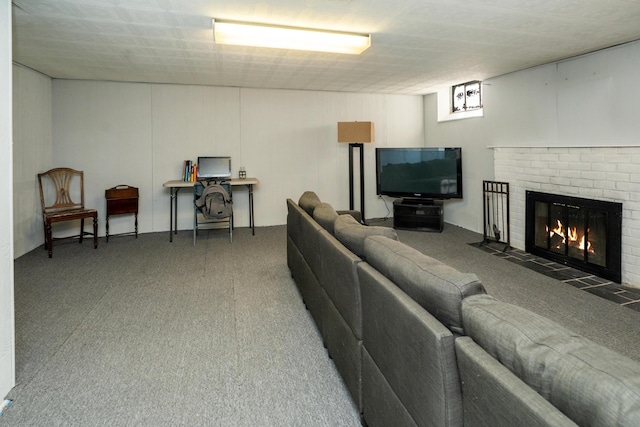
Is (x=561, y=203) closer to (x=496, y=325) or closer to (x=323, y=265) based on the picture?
(x=323, y=265)

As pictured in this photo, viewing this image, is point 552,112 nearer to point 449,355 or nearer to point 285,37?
point 285,37

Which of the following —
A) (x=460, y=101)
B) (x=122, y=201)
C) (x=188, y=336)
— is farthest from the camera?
(x=460, y=101)

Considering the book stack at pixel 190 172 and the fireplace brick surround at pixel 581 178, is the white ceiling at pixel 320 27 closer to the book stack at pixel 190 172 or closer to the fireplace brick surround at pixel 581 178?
the fireplace brick surround at pixel 581 178

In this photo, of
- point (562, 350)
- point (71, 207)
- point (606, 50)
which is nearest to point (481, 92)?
point (606, 50)

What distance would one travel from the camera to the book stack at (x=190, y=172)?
5.48 metres

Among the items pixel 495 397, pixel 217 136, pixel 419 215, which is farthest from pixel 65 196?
pixel 495 397

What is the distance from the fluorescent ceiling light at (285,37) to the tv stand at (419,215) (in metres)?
2.85

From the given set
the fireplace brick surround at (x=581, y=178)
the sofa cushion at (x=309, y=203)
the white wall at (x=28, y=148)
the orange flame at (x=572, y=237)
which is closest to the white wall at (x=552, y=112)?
the fireplace brick surround at (x=581, y=178)

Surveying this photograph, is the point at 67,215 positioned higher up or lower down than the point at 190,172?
lower down

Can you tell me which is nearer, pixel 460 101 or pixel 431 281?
pixel 431 281

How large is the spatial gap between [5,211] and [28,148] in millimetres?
3445

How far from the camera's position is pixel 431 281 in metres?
1.20

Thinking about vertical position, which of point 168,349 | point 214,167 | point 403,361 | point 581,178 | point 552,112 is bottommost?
point 168,349

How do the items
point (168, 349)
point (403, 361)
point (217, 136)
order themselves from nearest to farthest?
point (403, 361)
point (168, 349)
point (217, 136)
